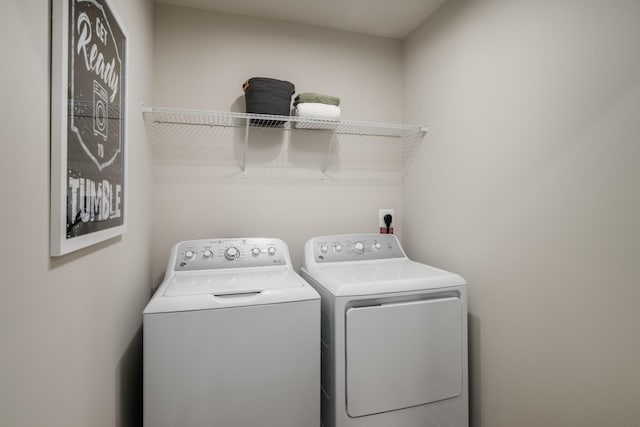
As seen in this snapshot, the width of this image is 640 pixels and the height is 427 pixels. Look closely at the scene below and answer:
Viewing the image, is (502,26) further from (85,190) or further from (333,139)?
(85,190)

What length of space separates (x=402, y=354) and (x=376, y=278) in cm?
36

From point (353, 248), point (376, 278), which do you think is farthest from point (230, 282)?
point (353, 248)

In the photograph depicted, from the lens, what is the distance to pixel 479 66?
163cm

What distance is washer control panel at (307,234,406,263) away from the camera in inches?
75.5

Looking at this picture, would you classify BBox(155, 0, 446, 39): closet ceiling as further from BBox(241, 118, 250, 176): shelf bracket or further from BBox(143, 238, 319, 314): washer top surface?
BBox(143, 238, 319, 314): washer top surface

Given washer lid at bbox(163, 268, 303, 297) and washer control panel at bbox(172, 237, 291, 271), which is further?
washer control panel at bbox(172, 237, 291, 271)

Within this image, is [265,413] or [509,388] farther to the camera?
[509,388]

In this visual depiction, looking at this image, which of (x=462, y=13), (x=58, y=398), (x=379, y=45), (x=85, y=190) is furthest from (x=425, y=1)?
(x=58, y=398)

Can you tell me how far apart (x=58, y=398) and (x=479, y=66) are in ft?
6.79

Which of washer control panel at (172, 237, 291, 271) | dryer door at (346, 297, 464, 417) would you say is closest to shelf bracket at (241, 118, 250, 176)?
washer control panel at (172, 237, 291, 271)

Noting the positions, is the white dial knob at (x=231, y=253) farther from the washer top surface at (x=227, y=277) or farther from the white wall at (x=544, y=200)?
the white wall at (x=544, y=200)

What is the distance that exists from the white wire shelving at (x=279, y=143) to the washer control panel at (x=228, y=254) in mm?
489

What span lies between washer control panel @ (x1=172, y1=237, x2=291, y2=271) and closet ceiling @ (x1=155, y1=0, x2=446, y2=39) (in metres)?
1.41

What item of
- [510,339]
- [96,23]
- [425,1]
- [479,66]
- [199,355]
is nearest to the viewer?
[96,23]
